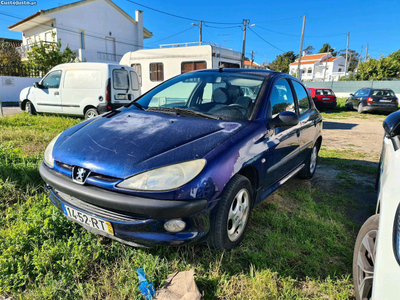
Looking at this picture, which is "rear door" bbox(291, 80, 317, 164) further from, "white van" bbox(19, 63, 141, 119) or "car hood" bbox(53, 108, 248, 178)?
"white van" bbox(19, 63, 141, 119)

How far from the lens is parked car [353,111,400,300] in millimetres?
1365

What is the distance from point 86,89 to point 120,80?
104cm

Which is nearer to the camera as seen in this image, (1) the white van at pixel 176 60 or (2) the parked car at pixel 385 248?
(2) the parked car at pixel 385 248

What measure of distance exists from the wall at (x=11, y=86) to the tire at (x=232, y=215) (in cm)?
2155

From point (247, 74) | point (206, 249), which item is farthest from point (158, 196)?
point (247, 74)

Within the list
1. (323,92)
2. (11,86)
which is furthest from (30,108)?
(323,92)

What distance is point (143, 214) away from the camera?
6.20ft

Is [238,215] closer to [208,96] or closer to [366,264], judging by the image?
[366,264]

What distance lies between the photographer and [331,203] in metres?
3.68

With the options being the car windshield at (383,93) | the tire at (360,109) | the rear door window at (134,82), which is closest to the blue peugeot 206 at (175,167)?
the rear door window at (134,82)

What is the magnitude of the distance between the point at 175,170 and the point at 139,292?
2.85 ft

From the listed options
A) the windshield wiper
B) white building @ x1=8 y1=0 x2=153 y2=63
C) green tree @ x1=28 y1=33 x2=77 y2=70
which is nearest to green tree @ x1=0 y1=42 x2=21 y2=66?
white building @ x1=8 y1=0 x2=153 y2=63

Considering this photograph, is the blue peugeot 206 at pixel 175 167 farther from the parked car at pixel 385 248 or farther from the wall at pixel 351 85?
the wall at pixel 351 85

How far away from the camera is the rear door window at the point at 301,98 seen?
3.86m
